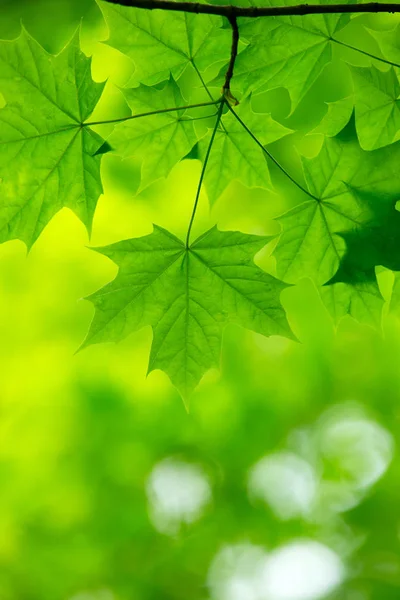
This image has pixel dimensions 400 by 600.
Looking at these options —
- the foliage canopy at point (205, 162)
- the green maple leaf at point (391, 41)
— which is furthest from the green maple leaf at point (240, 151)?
the green maple leaf at point (391, 41)

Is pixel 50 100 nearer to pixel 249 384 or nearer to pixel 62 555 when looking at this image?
pixel 249 384

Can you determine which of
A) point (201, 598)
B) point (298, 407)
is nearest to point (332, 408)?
point (298, 407)

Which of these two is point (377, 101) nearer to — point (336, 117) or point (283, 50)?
point (336, 117)

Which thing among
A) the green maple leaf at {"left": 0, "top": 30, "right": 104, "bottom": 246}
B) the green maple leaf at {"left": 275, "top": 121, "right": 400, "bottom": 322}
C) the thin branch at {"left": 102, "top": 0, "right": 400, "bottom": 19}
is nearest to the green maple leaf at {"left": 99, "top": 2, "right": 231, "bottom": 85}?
the green maple leaf at {"left": 0, "top": 30, "right": 104, "bottom": 246}

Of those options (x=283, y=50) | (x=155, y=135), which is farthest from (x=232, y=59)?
(x=155, y=135)

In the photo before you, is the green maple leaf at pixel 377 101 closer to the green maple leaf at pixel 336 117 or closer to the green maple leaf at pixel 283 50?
the green maple leaf at pixel 336 117

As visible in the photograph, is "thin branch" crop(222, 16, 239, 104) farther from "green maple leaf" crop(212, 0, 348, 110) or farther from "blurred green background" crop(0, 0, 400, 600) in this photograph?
"blurred green background" crop(0, 0, 400, 600)

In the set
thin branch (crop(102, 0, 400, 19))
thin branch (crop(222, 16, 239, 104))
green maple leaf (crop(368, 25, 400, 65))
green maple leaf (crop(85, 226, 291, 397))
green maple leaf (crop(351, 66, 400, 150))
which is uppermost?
green maple leaf (crop(368, 25, 400, 65))
